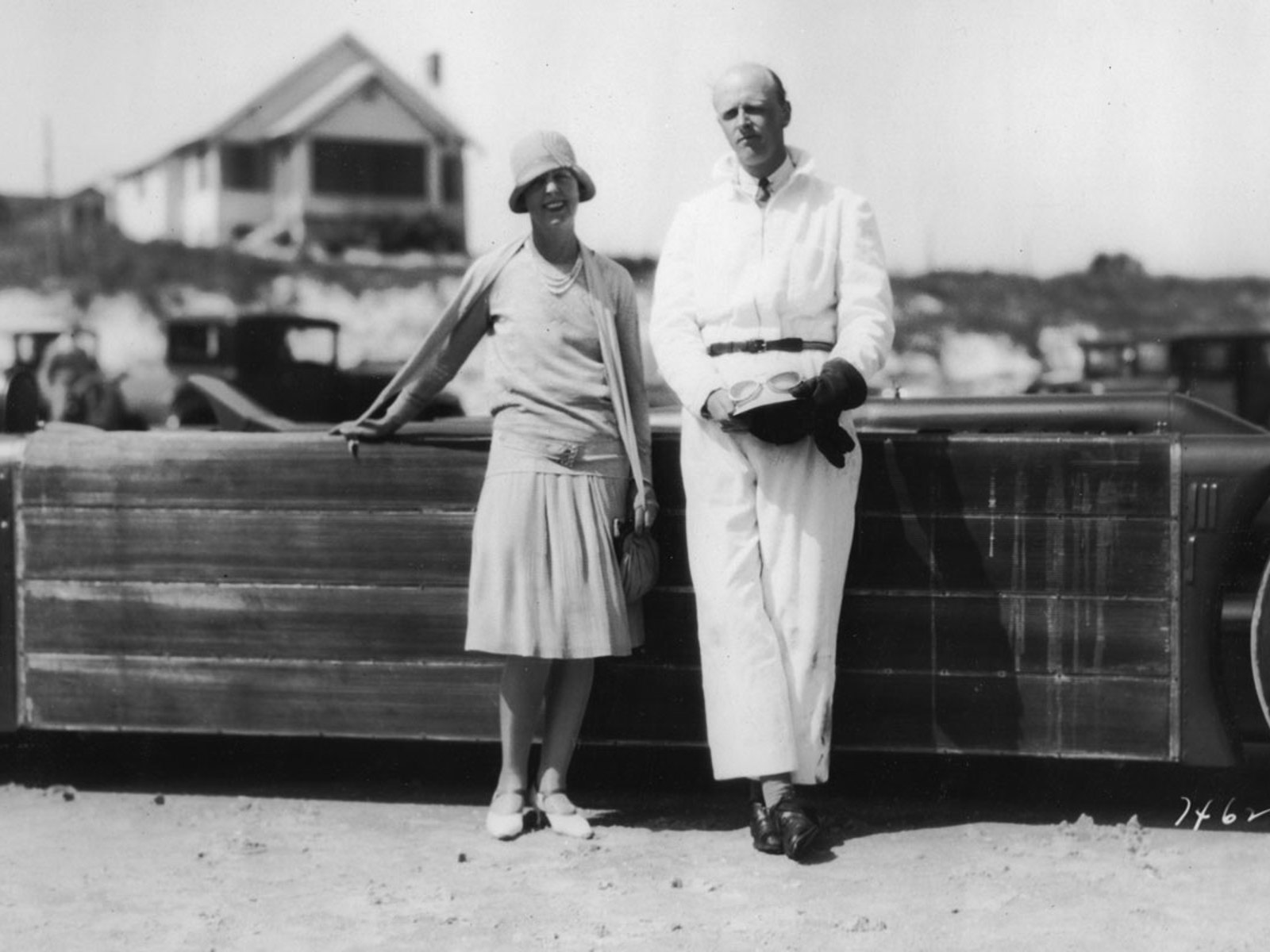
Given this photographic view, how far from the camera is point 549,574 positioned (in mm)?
4305

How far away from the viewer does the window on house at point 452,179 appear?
1484 inches

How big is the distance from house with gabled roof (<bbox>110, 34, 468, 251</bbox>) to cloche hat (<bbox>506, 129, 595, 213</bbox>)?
3195 centimetres

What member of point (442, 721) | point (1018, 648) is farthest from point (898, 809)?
point (442, 721)

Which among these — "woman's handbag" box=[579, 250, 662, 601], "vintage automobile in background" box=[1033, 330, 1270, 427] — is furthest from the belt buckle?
"vintage automobile in background" box=[1033, 330, 1270, 427]

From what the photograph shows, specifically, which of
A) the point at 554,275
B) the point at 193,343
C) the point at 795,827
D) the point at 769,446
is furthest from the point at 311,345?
the point at 795,827

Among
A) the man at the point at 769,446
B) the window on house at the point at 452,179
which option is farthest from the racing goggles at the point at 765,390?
the window on house at the point at 452,179

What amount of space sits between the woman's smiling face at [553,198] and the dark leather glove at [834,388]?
85 cm

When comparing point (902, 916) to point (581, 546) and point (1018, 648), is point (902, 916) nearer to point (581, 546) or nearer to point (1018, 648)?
point (1018, 648)

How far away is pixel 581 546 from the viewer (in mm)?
4309

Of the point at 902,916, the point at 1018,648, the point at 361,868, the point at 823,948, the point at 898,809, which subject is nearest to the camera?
the point at 823,948

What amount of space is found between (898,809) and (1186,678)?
0.90 meters

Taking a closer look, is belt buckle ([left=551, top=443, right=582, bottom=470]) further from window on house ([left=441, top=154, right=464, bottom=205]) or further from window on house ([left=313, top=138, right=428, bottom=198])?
window on house ([left=313, top=138, right=428, bottom=198])

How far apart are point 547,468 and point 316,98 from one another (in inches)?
1461

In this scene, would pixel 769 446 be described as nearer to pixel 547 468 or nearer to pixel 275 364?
pixel 547 468
